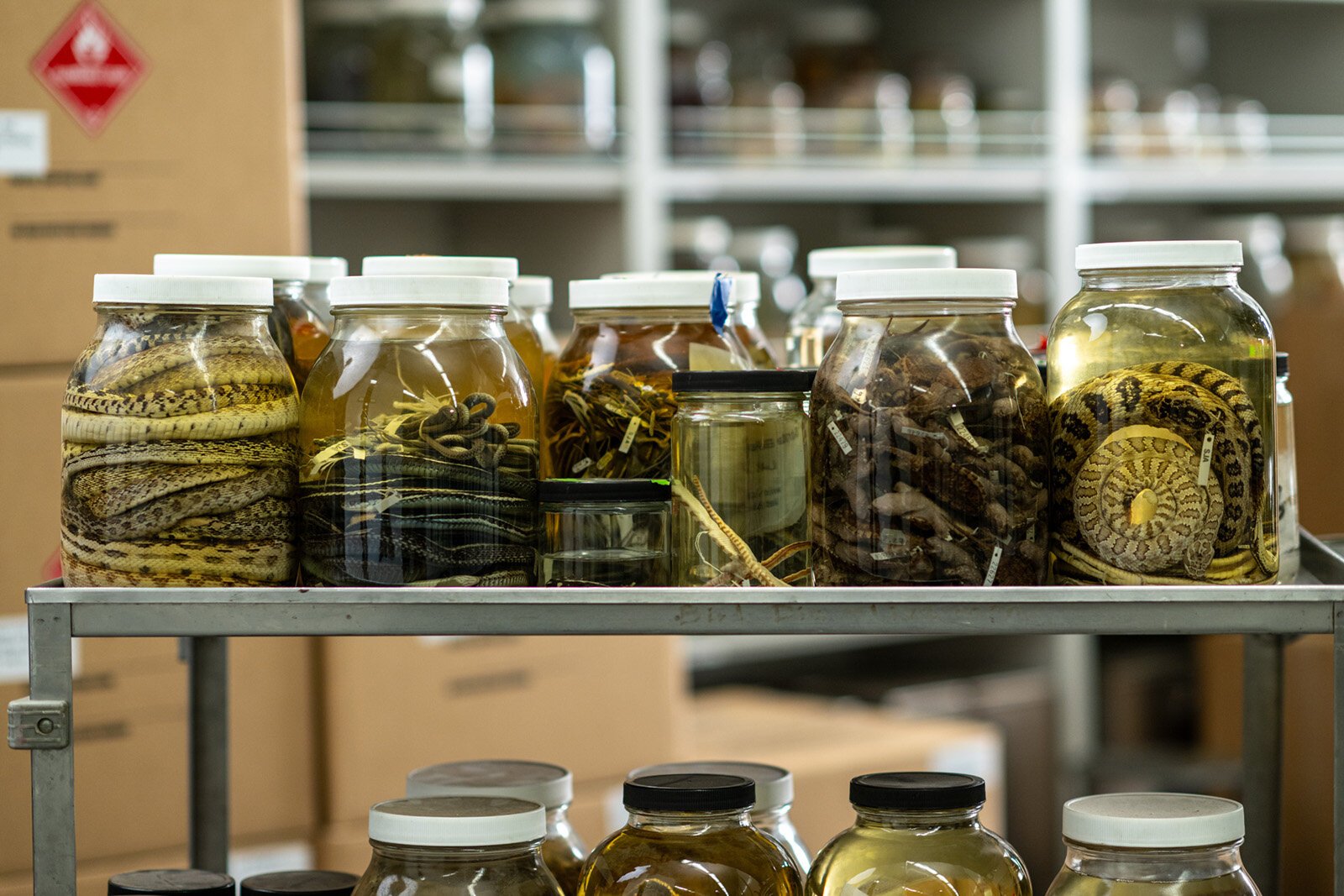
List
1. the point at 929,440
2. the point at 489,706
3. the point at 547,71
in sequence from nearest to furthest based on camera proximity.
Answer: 1. the point at 929,440
2. the point at 489,706
3. the point at 547,71

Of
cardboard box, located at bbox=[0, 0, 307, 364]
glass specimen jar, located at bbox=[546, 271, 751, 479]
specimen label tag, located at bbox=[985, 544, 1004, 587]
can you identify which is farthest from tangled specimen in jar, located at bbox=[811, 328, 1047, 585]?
cardboard box, located at bbox=[0, 0, 307, 364]

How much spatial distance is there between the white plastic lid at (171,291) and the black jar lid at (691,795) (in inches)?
12.7

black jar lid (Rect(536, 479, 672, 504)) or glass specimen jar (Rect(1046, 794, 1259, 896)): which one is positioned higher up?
black jar lid (Rect(536, 479, 672, 504))

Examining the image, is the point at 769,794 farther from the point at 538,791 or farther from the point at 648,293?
the point at 648,293

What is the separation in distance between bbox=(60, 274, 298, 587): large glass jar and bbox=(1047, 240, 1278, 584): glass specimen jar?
0.40 metres

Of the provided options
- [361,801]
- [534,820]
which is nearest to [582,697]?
[361,801]

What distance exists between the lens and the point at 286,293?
3.05 ft

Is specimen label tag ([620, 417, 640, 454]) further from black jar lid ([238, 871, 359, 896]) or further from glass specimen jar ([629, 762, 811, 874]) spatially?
black jar lid ([238, 871, 359, 896])

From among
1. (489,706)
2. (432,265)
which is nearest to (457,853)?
(432,265)

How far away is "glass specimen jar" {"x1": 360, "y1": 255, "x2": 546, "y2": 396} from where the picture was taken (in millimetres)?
902

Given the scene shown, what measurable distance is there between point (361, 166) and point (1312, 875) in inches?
56.3

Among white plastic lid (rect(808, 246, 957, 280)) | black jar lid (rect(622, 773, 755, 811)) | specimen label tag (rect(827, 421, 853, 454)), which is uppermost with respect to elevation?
white plastic lid (rect(808, 246, 957, 280))

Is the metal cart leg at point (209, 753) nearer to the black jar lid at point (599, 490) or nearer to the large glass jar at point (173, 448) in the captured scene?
the large glass jar at point (173, 448)

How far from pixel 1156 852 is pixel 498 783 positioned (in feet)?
1.28
